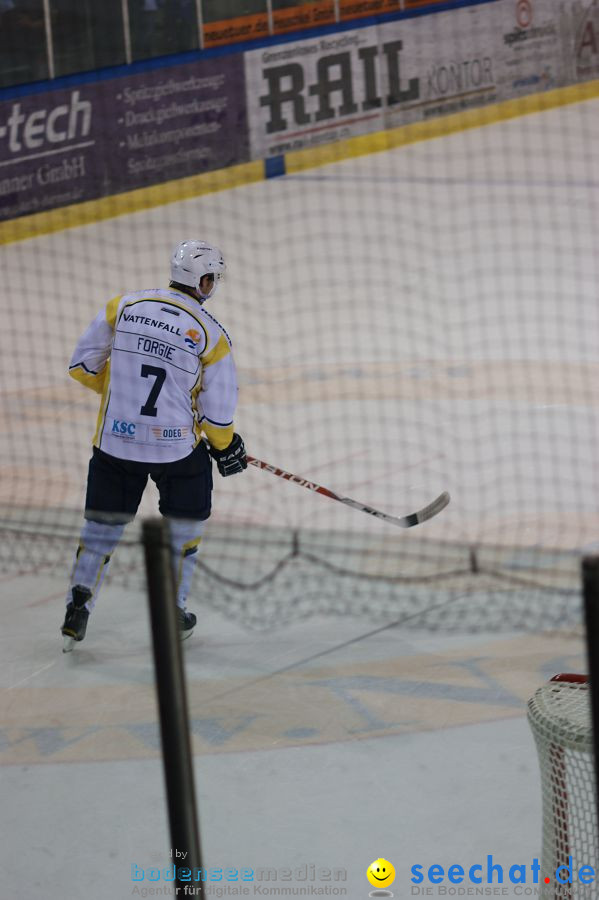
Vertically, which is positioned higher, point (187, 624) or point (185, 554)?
point (185, 554)

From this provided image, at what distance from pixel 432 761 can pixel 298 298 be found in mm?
5644

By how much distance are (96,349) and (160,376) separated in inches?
10.8

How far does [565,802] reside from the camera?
8.76 feet

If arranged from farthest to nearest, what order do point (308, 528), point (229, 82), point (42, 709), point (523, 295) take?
point (229, 82)
point (523, 295)
point (308, 528)
point (42, 709)

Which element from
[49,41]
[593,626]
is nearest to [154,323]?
[593,626]

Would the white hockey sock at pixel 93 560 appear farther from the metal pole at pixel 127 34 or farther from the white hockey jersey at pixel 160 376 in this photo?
the metal pole at pixel 127 34

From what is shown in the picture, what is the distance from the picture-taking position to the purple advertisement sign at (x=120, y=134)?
10578 millimetres

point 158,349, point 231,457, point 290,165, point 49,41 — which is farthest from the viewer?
point 290,165

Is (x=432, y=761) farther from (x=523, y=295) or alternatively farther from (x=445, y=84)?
(x=445, y=84)

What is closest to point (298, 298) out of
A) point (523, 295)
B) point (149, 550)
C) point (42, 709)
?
point (523, 295)

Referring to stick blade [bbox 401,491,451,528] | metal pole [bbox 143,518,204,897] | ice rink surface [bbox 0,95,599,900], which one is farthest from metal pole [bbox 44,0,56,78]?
metal pole [bbox 143,518,204,897]

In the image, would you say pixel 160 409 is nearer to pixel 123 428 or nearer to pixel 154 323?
pixel 123 428

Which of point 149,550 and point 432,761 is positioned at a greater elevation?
point 149,550

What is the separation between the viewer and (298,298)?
29.1ft
